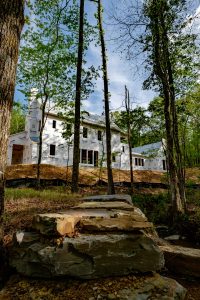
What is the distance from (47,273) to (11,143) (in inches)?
855

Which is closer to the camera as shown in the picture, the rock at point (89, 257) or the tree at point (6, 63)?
the rock at point (89, 257)

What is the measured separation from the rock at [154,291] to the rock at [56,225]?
33.7 inches

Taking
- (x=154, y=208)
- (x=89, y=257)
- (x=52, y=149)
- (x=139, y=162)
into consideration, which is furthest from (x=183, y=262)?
(x=139, y=162)

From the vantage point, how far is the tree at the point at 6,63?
2.76m

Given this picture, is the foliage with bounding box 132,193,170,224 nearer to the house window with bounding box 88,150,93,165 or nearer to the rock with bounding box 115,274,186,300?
the rock with bounding box 115,274,186,300

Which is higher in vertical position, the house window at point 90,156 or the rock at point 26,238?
the house window at point 90,156

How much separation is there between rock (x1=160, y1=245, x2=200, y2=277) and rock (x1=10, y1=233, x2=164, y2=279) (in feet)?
4.11

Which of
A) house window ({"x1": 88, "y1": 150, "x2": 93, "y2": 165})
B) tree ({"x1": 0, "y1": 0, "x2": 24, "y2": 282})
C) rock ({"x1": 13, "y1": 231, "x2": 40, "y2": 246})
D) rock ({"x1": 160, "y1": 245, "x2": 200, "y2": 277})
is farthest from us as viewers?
house window ({"x1": 88, "y1": 150, "x2": 93, "y2": 165})

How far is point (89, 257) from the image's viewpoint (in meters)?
2.42

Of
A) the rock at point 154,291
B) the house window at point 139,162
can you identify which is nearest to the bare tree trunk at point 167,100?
the rock at point 154,291

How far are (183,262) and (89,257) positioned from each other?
2.05 metres

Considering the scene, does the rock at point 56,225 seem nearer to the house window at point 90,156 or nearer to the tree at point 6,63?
the tree at point 6,63

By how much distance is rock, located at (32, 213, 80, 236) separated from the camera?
97.3 inches

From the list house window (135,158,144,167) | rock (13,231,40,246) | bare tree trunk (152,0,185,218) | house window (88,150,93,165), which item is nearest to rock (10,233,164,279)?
rock (13,231,40,246)
